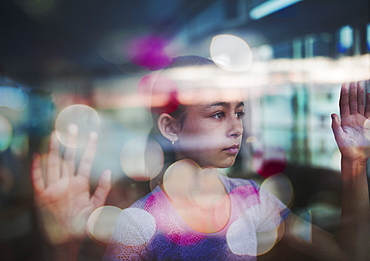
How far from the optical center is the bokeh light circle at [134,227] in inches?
29.6

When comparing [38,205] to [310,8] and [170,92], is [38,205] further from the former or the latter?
[310,8]

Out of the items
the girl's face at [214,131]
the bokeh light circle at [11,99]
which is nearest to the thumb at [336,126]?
the girl's face at [214,131]

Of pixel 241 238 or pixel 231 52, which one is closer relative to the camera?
pixel 241 238

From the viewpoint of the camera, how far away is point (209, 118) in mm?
768

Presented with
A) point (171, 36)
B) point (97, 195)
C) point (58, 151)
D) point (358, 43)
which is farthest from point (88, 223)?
point (358, 43)

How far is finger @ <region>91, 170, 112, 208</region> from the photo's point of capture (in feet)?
2.44

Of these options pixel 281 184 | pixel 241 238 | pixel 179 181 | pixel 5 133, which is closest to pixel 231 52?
pixel 179 181

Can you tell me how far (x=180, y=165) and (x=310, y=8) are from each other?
1.08 m

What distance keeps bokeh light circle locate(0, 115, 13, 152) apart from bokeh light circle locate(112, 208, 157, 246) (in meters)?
1.15

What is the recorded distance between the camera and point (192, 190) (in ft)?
2.81

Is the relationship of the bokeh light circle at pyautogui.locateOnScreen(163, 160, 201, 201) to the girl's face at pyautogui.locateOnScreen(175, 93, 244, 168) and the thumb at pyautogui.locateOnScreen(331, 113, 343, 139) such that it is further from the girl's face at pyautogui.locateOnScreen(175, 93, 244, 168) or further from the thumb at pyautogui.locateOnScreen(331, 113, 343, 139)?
the thumb at pyautogui.locateOnScreen(331, 113, 343, 139)

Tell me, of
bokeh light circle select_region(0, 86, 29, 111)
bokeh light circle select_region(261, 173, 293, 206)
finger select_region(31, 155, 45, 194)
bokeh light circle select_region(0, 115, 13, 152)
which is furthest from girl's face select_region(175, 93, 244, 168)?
bokeh light circle select_region(0, 115, 13, 152)

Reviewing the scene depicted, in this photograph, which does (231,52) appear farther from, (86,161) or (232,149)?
(86,161)

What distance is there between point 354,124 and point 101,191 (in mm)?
697
